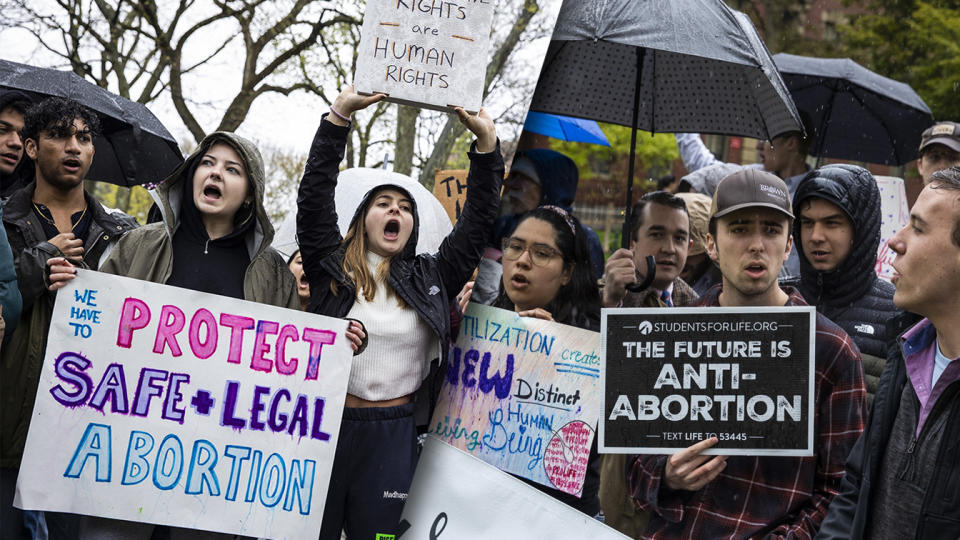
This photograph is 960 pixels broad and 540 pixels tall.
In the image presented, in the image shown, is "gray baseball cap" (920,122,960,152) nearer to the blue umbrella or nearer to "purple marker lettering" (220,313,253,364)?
the blue umbrella

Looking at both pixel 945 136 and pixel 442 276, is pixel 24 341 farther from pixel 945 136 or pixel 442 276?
pixel 945 136

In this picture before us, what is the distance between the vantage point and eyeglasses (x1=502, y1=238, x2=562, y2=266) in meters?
3.55

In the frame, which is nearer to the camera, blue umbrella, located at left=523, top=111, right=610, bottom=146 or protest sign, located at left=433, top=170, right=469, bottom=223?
blue umbrella, located at left=523, top=111, right=610, bottom=146

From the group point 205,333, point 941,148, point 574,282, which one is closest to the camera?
point 574,282

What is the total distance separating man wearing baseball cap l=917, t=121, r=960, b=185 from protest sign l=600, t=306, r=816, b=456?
2715mm

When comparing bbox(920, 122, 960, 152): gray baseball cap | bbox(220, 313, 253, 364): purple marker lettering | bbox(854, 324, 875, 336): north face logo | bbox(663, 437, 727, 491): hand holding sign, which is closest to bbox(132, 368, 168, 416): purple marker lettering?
bbox(220, 313, 253, 364): purple marker lettering

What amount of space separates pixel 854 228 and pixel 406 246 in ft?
5.83

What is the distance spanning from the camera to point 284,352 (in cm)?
369

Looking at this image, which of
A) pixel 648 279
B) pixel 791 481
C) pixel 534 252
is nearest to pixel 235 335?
pixel 534 252

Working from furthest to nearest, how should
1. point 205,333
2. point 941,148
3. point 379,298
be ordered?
point 941,148 → point 379,298 → point 205,333

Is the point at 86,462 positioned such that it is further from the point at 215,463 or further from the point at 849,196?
the point at 849,196

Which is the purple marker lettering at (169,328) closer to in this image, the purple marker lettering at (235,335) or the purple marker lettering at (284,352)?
the purple marker lettering at (235,335)

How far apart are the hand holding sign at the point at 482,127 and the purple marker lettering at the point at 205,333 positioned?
3.92 ft

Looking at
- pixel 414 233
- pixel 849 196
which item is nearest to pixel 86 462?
pixel 414 233
